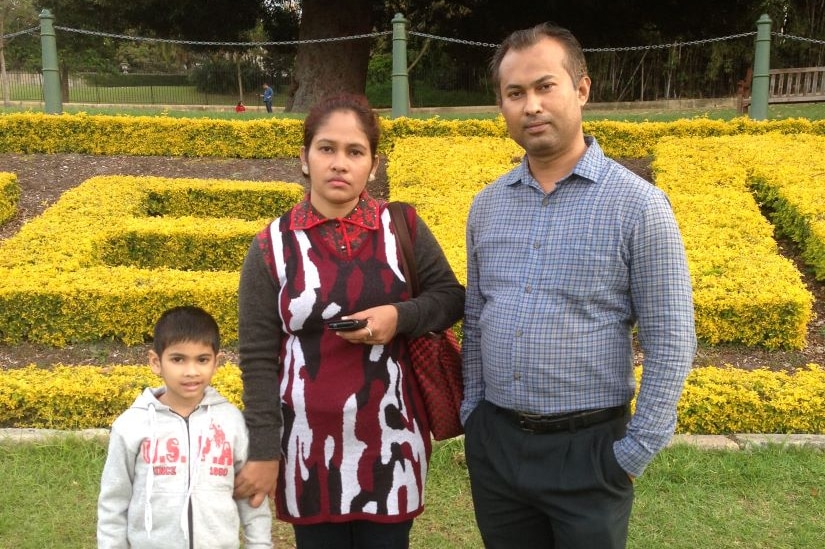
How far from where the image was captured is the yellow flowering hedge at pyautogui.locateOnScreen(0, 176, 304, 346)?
5414 mm

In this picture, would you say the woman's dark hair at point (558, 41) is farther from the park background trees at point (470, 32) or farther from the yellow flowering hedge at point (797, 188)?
the park background trees at point (470, 32)

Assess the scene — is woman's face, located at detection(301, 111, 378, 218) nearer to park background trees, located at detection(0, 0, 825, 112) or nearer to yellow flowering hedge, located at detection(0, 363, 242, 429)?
yellow flowering hedge, located at detection(0, 363, 242, 429)

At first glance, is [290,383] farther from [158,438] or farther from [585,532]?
[585,532]

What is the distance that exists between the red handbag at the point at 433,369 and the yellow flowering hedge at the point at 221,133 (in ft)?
25.4

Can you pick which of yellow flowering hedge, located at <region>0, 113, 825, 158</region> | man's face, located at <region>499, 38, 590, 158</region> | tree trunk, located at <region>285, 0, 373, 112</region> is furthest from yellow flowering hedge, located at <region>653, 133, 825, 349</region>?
tree trunk, located at <region>285, 0, 373, 112</region>

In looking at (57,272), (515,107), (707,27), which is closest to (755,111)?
(707,27)

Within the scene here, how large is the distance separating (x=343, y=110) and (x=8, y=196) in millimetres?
6970

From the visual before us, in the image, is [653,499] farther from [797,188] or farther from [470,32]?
[470,32]

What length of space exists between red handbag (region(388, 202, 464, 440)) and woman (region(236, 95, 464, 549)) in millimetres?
32

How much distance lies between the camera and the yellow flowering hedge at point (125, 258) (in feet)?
17.8

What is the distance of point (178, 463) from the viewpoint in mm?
2082

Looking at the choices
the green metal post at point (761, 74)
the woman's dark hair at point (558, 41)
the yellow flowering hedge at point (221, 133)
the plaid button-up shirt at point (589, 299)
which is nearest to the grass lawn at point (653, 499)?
the plaid button-up shirt at point (589, 299)

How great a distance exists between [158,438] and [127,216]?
5.41 m

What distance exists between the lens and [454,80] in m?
22.0
